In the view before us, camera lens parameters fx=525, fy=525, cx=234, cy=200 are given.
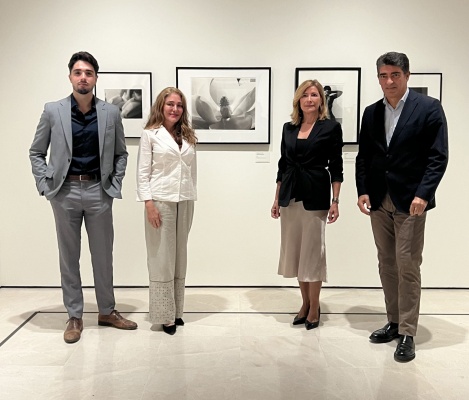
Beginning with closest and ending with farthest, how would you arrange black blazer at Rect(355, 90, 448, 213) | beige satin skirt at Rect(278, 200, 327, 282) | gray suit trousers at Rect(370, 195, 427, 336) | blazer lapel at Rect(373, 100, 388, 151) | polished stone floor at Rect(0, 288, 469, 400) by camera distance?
polished stone floor at Rect(0, 288, 469, 400), black blazer at Rect(355, 90, 448, 213), gray suit trousers at Rect(370, 195, 427, 336), blazer lapel at Rect(373, 100, 388, 151), beige satin skirt at Rect(278, 200, 327, 282)

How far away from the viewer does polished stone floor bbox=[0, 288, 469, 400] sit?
269 cm

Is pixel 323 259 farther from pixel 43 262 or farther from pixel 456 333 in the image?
pixel 43 262

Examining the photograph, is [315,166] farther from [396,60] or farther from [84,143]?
[84,143]

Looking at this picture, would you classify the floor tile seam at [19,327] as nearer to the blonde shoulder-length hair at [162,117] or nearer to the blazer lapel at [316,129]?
the blonde shoulder-length hair at [162,117]

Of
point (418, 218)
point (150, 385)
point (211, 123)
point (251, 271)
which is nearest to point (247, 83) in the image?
point (211, 123)

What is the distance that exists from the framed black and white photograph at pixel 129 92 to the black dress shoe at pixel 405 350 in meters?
2.65

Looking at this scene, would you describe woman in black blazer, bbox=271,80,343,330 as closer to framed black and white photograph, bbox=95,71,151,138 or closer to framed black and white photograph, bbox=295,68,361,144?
framed black and white photograph, bbox=295,68,361,144

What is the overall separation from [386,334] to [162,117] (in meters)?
2.00

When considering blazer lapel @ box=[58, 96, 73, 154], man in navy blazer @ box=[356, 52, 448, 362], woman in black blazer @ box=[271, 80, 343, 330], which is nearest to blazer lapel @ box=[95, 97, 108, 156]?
blazer lapel @ box=[58, 96, 73, 154]

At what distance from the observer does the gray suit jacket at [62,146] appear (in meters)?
3.32

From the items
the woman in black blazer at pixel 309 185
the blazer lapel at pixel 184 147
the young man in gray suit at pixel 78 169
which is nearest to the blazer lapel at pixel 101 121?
the young man in gray suit at pixel 78 169

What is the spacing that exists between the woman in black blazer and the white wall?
0.99m

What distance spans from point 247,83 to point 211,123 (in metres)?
0.45

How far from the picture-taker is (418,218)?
3.11m
